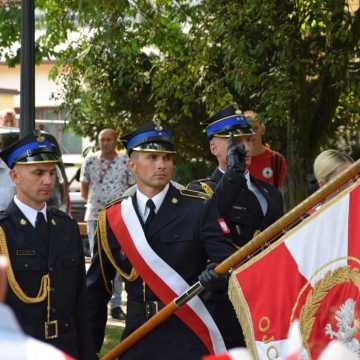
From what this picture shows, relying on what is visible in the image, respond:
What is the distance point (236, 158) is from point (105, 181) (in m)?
6.11

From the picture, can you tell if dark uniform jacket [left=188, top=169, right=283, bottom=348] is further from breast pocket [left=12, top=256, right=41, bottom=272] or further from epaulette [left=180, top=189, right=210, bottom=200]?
breast pocket [left=12, top=256, right=41, bottom=272]

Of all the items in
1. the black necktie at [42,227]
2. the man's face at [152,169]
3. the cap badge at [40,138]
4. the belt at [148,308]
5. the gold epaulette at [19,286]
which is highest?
the cap badge at [40,138]

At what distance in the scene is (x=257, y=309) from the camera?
186 inches

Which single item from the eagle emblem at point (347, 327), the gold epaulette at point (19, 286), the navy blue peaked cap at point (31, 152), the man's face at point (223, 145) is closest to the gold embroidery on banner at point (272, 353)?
the eagle emblem at point (347, 327)

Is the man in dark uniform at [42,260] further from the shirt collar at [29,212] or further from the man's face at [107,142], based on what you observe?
the man's face at [107,142]

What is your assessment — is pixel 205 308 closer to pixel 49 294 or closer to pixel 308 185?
pixel 49 294

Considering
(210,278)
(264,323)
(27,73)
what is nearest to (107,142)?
(27,73)

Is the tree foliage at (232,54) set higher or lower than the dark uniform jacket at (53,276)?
higher

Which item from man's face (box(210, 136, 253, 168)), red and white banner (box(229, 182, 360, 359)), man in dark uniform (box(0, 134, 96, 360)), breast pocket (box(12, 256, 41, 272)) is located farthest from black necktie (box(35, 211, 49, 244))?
man's face (box(210, 136, 253, 168))

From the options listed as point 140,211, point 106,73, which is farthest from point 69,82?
point 140,211

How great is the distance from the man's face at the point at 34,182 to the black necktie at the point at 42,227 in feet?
0.18

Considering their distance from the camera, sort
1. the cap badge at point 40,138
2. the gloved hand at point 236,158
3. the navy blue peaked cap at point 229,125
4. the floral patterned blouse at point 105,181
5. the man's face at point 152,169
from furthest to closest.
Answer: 1. the floral patterned blouse at point 105,181
2. the navy blue peaked cap at point 229,125
3. the gloved hand at point 236,158
4. the cap badge at point 40,138
5. the man's face at point 152,169

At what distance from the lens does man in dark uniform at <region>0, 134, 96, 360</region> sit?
5352 mm

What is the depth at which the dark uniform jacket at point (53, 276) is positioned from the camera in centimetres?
535
